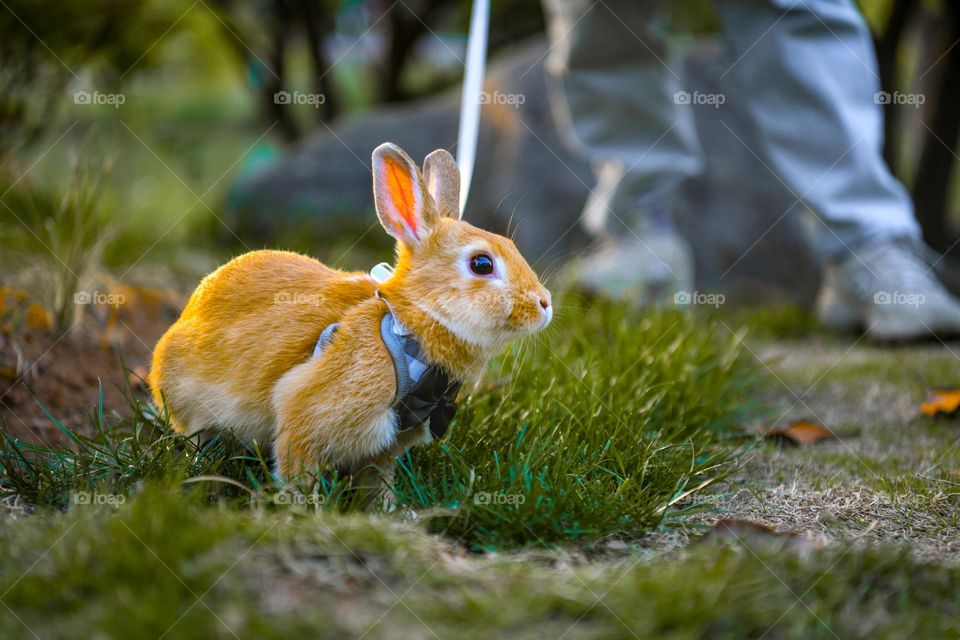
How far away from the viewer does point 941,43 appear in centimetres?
644

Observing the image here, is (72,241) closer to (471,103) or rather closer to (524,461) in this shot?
(471,103)

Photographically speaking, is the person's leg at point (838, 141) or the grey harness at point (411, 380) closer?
the grey harness at point (411, 380)

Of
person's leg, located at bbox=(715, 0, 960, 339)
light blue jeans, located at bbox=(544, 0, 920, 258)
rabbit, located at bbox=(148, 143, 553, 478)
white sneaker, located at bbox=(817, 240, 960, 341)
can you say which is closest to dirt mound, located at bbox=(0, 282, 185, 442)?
rabbit, located at bbox=(148, 143, 553, 478)

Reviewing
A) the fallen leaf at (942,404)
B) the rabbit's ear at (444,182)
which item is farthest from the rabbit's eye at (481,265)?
the fallen leaf at (942,404)

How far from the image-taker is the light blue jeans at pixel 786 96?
3977 millimetres

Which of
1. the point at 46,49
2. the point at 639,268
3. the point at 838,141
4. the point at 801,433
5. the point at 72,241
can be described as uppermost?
the point at 46,49

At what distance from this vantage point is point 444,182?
2.44 meters

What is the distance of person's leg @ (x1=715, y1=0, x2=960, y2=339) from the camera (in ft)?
13.0

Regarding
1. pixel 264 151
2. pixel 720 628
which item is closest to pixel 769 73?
pixel 720 628

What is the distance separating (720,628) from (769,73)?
310cm

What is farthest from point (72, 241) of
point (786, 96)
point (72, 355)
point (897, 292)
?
point (897, 292)

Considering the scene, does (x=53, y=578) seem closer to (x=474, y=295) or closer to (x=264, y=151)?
(x=474, y=295)

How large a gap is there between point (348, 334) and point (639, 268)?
270cm

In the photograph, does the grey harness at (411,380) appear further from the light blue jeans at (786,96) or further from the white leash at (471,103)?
the light blue jeans at (786,96)
